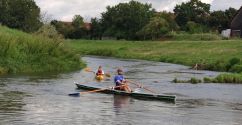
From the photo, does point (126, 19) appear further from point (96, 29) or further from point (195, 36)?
point (195, 36)

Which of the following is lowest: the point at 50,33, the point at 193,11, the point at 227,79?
the point at 227,79

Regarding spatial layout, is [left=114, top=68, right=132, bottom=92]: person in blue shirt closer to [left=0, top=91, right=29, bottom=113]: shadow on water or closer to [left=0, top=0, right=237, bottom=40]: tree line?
[left=0, top=91, right=29, bottom=113]: shadow on water

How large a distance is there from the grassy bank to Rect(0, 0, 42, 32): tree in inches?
1166

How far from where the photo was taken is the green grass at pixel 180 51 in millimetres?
55428

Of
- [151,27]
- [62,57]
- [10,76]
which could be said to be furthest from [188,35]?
[10,76]

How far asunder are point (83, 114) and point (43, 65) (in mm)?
22754

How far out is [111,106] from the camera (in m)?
25.0

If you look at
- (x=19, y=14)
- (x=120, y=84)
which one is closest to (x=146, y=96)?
(x=120, y=84)

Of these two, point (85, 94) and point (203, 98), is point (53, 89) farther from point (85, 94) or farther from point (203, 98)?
point (203, 98)

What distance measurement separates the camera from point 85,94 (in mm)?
29984

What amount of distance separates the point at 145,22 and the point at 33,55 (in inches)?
2809

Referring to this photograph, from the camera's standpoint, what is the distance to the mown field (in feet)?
172

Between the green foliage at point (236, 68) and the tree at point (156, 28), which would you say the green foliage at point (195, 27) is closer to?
the tree at point (156, 28)

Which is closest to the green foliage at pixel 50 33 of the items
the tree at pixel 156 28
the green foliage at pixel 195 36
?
the green foliage at pixel 195 36
